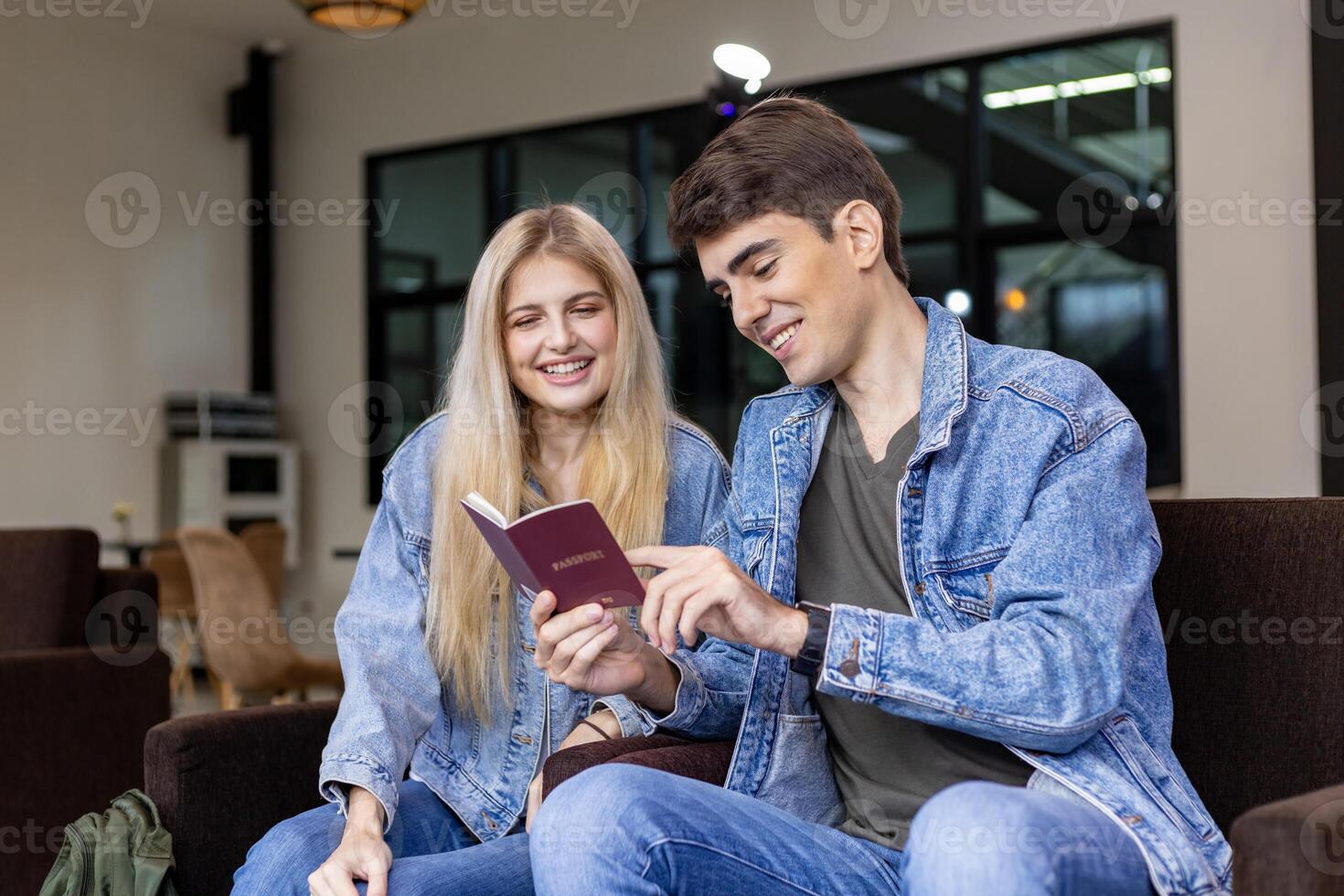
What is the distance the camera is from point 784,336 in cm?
170

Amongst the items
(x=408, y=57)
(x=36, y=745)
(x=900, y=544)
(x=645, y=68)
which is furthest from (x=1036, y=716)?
(x=408, y=57)

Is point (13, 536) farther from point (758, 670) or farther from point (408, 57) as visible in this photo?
point (408, 57)

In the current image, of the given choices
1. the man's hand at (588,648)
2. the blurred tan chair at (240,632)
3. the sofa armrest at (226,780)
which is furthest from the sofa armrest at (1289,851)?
the blurred tan chair at (240,632)

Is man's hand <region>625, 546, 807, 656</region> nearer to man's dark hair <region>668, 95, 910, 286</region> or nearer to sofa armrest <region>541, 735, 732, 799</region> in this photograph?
sofa armrest <region>541, 735, 732, 799</region>

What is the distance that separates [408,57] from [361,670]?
730cm

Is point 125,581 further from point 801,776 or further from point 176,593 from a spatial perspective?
point 176,593

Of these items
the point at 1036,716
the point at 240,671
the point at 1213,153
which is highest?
the point at 1213,153

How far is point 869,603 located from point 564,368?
0.62m

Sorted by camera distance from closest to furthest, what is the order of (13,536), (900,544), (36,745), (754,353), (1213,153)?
(900,544) < (36,745) < (13,536) < (1213,153) < (754,353)

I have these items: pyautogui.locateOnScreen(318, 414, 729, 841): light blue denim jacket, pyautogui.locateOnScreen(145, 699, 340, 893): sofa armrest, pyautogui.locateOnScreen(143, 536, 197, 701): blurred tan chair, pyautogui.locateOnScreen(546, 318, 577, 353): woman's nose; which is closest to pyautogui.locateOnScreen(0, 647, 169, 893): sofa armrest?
pyautogui.locateOnScreen(145, 699, 340, 893): sofa armrest

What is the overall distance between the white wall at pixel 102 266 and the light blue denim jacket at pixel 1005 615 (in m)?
6.97

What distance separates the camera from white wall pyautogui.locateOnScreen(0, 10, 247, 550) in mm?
7664

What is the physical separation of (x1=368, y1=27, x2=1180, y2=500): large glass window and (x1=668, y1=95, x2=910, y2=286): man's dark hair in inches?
134

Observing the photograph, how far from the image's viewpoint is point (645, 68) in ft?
24.4
